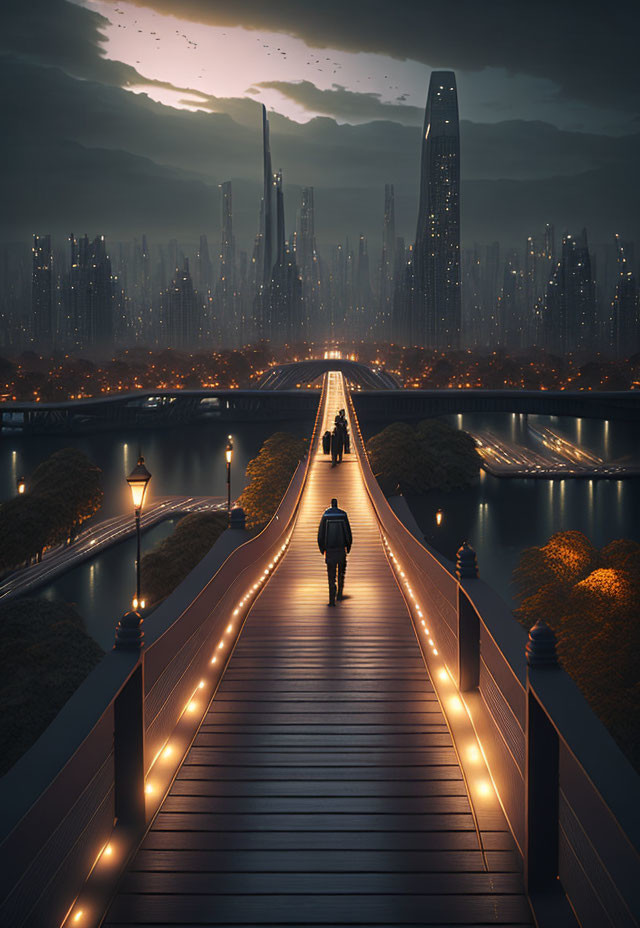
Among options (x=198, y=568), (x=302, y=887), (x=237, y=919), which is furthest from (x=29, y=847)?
(x=198, y=568)

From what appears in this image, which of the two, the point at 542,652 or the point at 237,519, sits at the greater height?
the point at 542,652

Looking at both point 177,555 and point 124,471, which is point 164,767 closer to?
point 177,555

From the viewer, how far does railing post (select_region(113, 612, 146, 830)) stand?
5.31m

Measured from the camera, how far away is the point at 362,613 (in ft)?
39.1

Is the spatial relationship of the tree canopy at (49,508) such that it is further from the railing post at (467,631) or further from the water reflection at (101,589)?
the railing post at (467,631)

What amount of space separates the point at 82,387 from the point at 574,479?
125 meters

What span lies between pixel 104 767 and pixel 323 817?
1620mm

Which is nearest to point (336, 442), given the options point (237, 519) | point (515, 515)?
point (237, 519)

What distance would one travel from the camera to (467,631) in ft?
25.6

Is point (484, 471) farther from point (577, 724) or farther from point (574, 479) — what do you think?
point (577, 724)

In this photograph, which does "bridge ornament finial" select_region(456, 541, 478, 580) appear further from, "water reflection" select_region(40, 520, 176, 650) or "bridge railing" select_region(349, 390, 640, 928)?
"water reflection" select_region(40, 520, 176, 650)

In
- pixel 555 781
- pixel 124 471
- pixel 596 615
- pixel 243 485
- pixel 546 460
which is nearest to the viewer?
pixel 555 781

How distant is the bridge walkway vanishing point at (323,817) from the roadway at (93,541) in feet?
125

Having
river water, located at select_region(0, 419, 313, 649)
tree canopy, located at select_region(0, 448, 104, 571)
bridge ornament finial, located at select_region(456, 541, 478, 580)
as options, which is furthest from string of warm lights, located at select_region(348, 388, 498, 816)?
tree canopy, located at select_region(0, 448, 104, 571)
